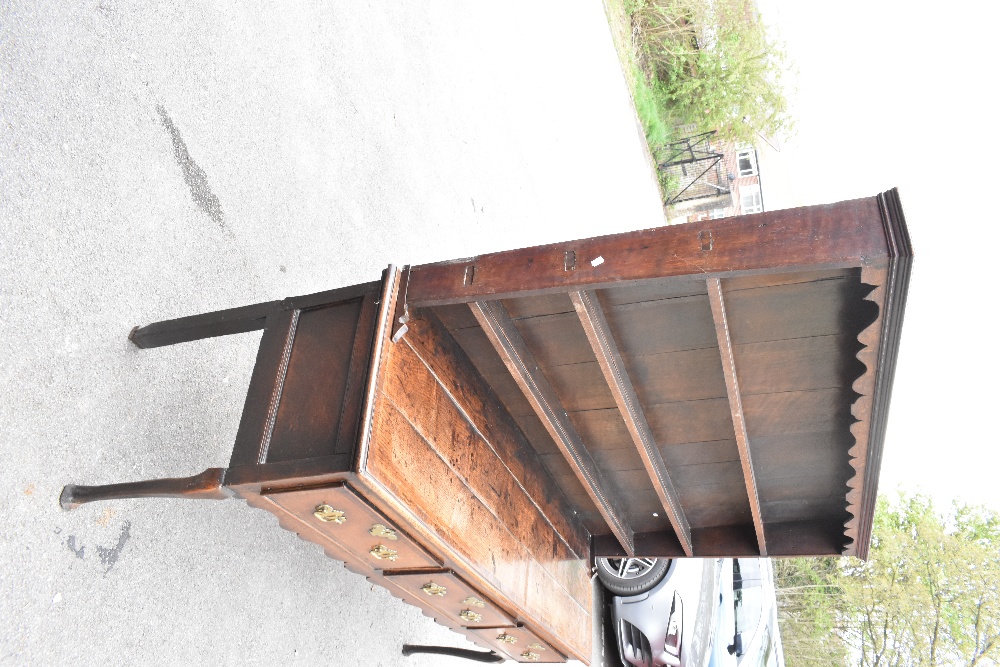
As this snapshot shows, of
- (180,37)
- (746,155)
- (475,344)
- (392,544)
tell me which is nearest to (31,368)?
(392,544)

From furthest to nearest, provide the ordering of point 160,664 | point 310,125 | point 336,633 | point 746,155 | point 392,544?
point 746,155 → point 310,125 → point 336,633 → point 160,664 → point 392,544

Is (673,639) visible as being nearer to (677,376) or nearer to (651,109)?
(677,376)

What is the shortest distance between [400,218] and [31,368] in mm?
2523

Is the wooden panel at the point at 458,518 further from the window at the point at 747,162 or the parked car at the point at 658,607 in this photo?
the window at the point at 747,162

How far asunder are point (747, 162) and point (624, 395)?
16.9 metres

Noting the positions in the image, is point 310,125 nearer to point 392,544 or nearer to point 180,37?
point 180,37

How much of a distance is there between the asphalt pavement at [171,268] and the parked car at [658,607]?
2.11 meters

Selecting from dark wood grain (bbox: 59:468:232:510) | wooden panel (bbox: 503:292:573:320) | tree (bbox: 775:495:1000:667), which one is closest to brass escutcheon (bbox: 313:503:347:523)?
dark wood grain (bbox: 59:468:232:510)

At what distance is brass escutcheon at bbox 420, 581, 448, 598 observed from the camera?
8.07 feet

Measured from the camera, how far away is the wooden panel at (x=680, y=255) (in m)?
1.63

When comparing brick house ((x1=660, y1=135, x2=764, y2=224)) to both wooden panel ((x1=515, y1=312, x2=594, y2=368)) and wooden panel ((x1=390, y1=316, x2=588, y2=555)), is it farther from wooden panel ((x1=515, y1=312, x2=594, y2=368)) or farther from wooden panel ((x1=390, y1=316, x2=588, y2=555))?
wooden panel ((x1=515, y1=312, x2=594, y2=368))

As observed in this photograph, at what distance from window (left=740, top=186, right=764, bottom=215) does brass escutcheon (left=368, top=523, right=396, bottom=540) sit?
16.6m

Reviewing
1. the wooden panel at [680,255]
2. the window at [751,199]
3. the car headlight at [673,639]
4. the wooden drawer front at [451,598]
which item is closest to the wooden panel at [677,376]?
the wooden panel at [680,255]

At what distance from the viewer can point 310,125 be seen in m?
3.69
